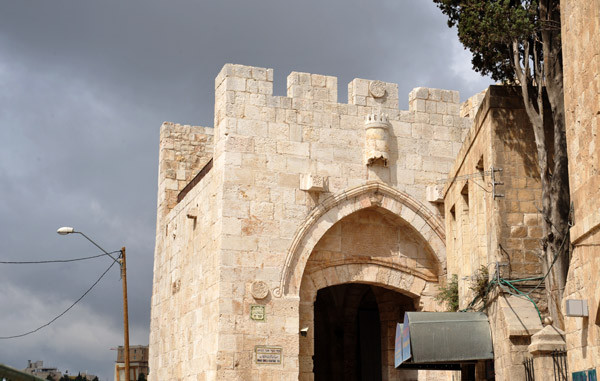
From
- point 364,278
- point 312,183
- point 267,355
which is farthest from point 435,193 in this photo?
point 267,355

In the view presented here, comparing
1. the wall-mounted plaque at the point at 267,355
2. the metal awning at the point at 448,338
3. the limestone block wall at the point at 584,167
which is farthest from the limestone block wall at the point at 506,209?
the wall-mounted plaque at the point at 267,355

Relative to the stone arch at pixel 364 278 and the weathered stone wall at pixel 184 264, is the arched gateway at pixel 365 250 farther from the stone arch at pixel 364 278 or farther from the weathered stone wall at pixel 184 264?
the weathered stone wall at pixel 184 264

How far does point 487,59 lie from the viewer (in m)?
11.4

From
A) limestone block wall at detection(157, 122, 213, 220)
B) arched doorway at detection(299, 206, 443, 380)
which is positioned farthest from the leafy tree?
limestone block wall at detection(157, 122, 213, 220)

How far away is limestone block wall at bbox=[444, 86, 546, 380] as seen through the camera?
998 cm

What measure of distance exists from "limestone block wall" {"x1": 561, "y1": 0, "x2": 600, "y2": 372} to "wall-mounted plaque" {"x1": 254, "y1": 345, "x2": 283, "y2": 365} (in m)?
6.83

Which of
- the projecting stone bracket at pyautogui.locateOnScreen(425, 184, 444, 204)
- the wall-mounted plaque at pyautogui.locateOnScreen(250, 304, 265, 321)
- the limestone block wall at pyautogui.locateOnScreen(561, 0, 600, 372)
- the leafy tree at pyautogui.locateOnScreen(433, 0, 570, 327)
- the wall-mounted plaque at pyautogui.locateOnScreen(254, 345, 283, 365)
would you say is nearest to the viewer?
the limestone block wall at pyautogui.locateOnScreen(561, 0, 600, 372)

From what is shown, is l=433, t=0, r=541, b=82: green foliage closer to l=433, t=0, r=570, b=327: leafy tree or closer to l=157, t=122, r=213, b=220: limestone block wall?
l=433, t=0, r=570, b=327: leafy tree

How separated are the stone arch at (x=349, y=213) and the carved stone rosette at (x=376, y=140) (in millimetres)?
462

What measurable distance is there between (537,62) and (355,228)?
5.54 meters

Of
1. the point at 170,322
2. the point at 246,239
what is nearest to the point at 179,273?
the point at 170,322

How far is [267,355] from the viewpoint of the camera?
1395 cm

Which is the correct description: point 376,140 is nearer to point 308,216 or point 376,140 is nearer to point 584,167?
point 308,216

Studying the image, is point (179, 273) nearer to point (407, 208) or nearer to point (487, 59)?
point (407, 208)
